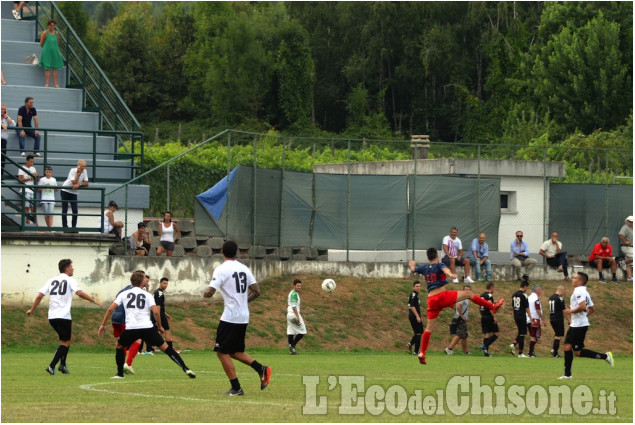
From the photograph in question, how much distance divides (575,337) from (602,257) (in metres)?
19.2

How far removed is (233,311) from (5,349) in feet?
42.8

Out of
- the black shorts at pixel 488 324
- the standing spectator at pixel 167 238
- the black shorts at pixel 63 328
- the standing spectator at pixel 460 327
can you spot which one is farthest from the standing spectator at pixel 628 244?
the black shorts at pixel 63 328

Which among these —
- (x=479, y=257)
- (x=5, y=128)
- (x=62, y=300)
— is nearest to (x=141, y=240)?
(x=5, y=128)

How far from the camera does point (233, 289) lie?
619 inches

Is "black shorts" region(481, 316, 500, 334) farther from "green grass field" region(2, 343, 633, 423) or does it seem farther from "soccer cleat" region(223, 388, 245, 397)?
"soccer cleat" region(223, 388, 245, 397)

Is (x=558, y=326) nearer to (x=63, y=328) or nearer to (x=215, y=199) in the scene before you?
(x=215, y=199)

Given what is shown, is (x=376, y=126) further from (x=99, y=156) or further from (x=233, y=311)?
(x=233, y=311)

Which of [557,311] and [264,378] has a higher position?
[557,311]

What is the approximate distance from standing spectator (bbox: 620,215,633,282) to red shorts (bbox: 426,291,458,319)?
17.9 meters

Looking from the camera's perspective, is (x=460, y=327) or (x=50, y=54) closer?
(x=460, y=327)

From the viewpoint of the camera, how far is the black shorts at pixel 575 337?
19391 millimetres

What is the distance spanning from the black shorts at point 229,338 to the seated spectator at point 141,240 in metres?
16.0

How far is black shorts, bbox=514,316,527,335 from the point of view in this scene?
1198 inches

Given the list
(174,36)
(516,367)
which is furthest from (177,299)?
(174,36)
